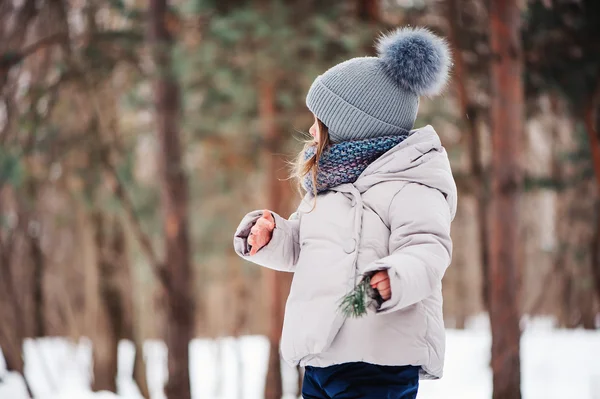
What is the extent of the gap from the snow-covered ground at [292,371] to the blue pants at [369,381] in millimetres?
3278

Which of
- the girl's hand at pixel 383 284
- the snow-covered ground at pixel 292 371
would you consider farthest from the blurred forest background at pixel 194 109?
the girl's hand at pixel 383 284

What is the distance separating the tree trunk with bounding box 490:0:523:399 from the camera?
19.7 feet

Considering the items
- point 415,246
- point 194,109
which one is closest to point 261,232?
point 415,246

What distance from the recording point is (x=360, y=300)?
186 centimetres

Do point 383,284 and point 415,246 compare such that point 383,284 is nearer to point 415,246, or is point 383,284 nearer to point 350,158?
point 415,246

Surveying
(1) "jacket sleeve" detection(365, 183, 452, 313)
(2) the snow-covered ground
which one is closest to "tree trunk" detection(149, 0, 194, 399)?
(2) the snow-covered ground

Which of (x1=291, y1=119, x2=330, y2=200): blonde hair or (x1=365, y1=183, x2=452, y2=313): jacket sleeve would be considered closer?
(x1=365, y1=183, x2=452, y2=313): jacket sleeve

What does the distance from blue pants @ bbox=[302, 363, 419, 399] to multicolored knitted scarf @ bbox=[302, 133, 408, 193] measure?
62 centimetres

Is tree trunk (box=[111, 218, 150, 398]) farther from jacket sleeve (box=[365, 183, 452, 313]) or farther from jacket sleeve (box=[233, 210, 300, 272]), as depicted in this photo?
jacket sleeve (box=[365, 183, 452, 313])

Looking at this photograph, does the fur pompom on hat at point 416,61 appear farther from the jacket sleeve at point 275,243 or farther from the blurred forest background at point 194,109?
the blurred forest background at point 194,109

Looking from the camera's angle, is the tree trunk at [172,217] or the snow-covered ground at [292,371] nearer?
the snow-covered ground at [292,371]

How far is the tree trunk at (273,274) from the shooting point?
8.97 metres

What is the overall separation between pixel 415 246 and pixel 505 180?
4266 mm

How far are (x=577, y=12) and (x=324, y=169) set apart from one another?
25.0ft
